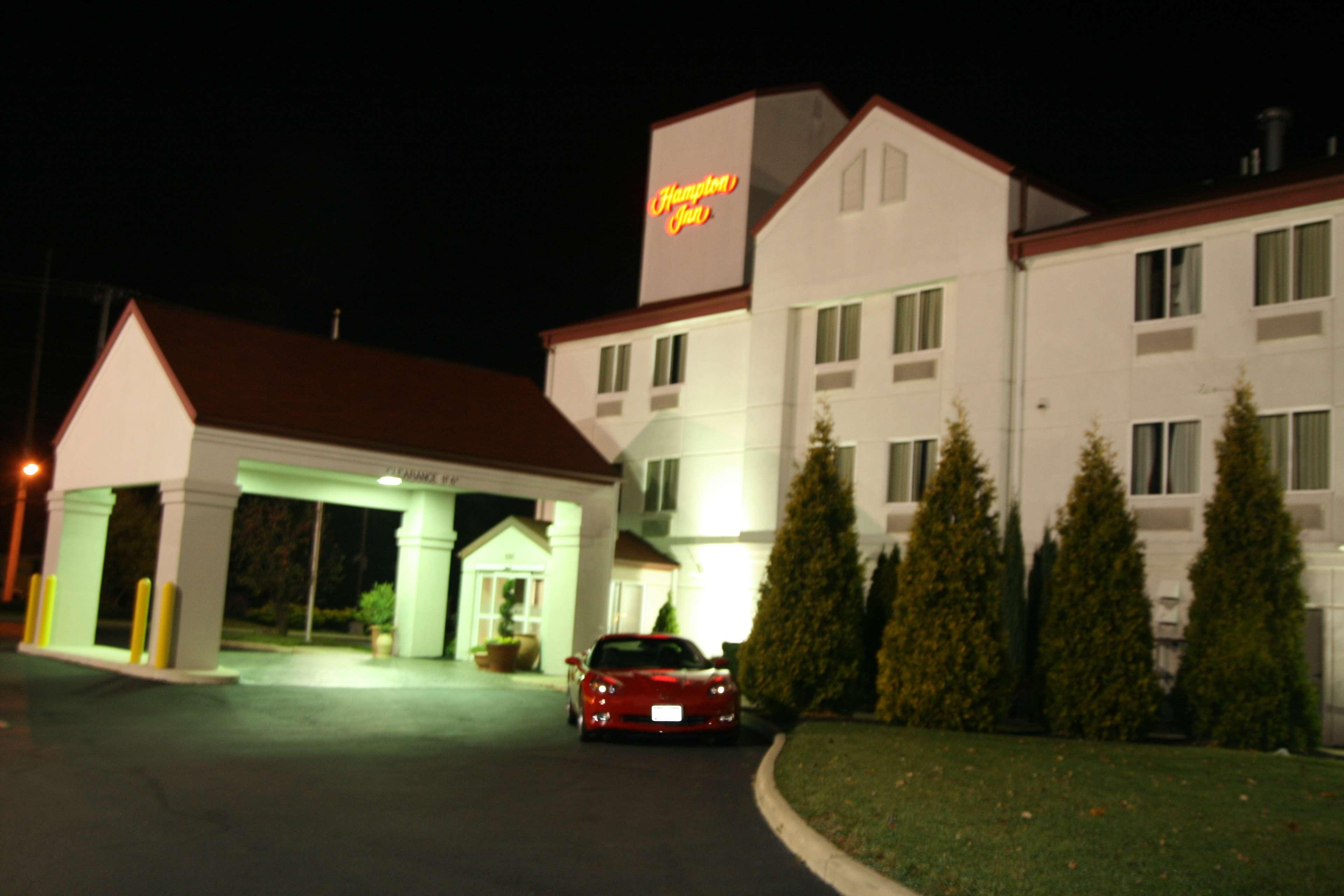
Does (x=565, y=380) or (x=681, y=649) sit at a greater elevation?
(x=565, y=380)

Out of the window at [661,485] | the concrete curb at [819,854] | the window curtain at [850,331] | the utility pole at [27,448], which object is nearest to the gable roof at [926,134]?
the window curtain at [850,331]

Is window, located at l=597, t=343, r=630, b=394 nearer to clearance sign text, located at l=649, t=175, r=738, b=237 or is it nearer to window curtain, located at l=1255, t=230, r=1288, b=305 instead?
clearance sign text, located at l=649, t=175, r=738, b=237

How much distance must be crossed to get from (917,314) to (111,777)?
1790cm

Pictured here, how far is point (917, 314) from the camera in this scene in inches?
972

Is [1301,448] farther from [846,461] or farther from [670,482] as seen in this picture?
[670,482]

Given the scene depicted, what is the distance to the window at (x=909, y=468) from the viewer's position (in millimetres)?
24312

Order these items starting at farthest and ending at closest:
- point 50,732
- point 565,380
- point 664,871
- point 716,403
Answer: point 565,380 → point 716,403 → point 50,732 → point 664,871

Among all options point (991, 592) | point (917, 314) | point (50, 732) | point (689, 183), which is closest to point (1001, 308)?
point (917, 314)

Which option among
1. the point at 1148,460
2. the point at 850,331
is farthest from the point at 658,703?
the point at 850,331

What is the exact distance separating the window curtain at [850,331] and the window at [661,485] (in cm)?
528

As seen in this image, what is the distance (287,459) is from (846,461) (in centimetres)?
1101

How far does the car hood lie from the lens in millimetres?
14789

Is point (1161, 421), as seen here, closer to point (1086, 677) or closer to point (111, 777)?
point (1086, 677)

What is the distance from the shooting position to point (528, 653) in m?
26.9
